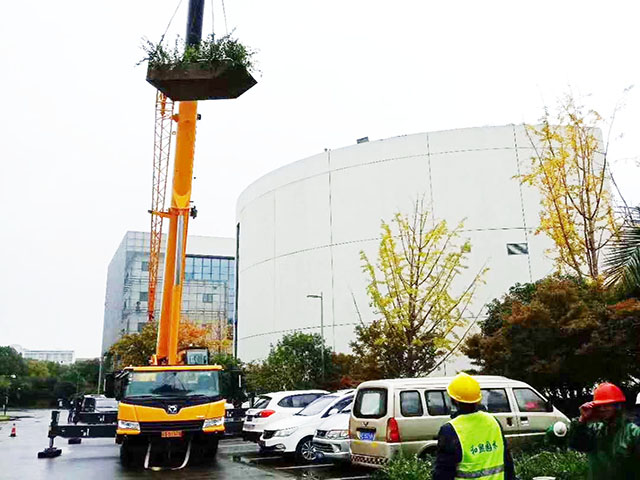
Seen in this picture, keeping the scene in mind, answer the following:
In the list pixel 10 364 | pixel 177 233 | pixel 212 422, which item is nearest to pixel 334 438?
pixel 212 422

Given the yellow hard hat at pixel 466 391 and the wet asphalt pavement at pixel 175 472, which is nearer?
the yellow hard hat at pixel 466 391

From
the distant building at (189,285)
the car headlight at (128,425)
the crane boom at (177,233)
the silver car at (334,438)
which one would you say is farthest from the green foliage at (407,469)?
the distant building at (189,285)

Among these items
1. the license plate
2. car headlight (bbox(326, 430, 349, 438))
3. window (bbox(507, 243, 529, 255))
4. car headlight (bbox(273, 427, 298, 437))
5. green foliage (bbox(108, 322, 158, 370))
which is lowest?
car headlight (bbox(273, 427, 298, 437))

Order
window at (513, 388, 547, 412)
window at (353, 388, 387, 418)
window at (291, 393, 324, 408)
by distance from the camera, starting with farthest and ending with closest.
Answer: window at (291, 393, 324, 408), window at (513, 388, 547, 412), window at (353, 388, 387, 418)

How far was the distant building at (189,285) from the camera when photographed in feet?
266

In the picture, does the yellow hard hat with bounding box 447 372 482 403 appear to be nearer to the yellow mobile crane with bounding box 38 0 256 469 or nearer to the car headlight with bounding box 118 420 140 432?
the yellow mobile crane with bounding box 38 0 256 469

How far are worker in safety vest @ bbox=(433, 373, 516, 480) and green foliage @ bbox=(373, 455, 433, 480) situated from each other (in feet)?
14.6

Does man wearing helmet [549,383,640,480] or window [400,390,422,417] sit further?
window [400,390,422,417]

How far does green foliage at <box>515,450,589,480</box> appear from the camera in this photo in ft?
26.3

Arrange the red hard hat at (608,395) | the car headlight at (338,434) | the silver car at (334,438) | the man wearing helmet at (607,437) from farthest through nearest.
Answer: the car headlight at (338,434)
the silver car at (334,438)
the red hard hat at (608,395)
the man wearing helmet at (607,437)

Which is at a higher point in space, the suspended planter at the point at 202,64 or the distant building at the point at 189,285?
the distant building at the point at 189,285

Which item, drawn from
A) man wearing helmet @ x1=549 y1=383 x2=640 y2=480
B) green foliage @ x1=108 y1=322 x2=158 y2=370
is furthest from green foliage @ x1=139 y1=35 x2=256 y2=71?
green foliage @ x1=108 y1=322 x2=158 y2=370

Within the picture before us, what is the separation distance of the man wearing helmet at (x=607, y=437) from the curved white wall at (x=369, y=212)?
29899mm

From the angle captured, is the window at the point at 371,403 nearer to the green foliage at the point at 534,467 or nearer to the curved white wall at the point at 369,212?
the green foliage at the point at 534,467
